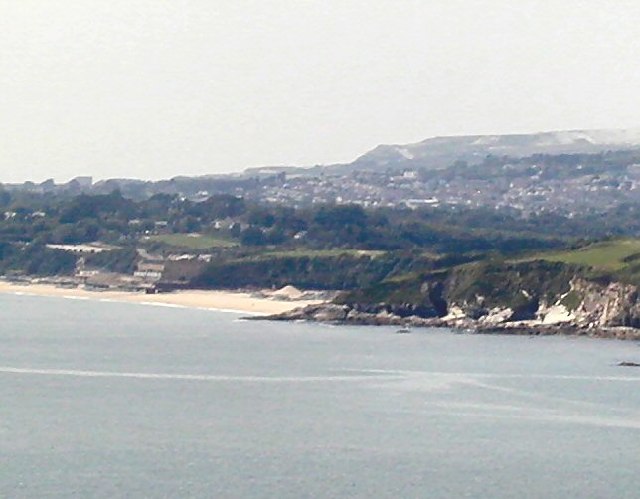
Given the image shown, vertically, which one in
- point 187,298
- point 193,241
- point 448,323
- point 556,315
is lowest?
point 187,298

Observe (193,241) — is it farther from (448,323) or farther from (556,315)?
(556,315)

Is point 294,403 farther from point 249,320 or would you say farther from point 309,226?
point 309,226

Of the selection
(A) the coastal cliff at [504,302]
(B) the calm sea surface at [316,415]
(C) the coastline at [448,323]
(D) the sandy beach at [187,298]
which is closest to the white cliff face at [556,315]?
(A) the coastal cliff at [504,302]

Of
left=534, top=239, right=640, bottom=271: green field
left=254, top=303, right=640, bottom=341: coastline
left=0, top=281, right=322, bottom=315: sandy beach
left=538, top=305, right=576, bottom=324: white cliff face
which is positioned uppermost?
left=534, top=239, right=640, bottom=271: green field

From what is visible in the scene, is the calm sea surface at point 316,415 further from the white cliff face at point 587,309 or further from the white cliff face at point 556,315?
the white cliff face at point 556,315

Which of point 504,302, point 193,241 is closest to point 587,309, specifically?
point 504,302

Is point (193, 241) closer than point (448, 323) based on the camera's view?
No

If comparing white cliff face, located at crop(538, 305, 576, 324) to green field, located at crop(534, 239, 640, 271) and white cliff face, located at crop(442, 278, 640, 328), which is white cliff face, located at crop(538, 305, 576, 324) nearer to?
white cliff face, located at crop(442, 278, 640, 328)

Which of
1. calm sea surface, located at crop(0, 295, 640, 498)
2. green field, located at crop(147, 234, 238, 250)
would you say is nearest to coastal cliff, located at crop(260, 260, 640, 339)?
calm sea surface, located at crop(0, 295, 640, 498)
